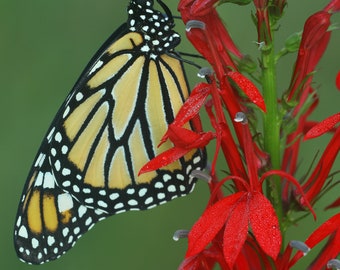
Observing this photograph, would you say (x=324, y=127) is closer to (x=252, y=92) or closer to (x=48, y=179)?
(x=252, y=92)

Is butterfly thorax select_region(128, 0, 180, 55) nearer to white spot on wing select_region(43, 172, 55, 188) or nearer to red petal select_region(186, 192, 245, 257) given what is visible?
white spot on wing select_region(43, 172, 55, 188)

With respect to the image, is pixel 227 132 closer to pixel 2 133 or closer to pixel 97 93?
pixel 97 93

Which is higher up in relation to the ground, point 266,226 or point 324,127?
point 324,127

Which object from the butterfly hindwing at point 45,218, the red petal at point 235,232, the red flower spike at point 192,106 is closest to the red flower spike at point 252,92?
the red flower spike at point 192,106

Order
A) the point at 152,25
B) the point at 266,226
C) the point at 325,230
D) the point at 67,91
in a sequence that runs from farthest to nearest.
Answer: the point at 67,91 → the point at 152,25 → the point at 325,230 → the point at 266,226

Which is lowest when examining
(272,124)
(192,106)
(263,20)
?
(272,124)

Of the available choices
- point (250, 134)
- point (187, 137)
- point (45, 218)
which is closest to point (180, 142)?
point (187, 137)

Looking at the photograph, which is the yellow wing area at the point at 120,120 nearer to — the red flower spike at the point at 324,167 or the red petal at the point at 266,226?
the red flower spike at the point at 324,167

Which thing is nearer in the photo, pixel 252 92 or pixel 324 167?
pixel 252 92
